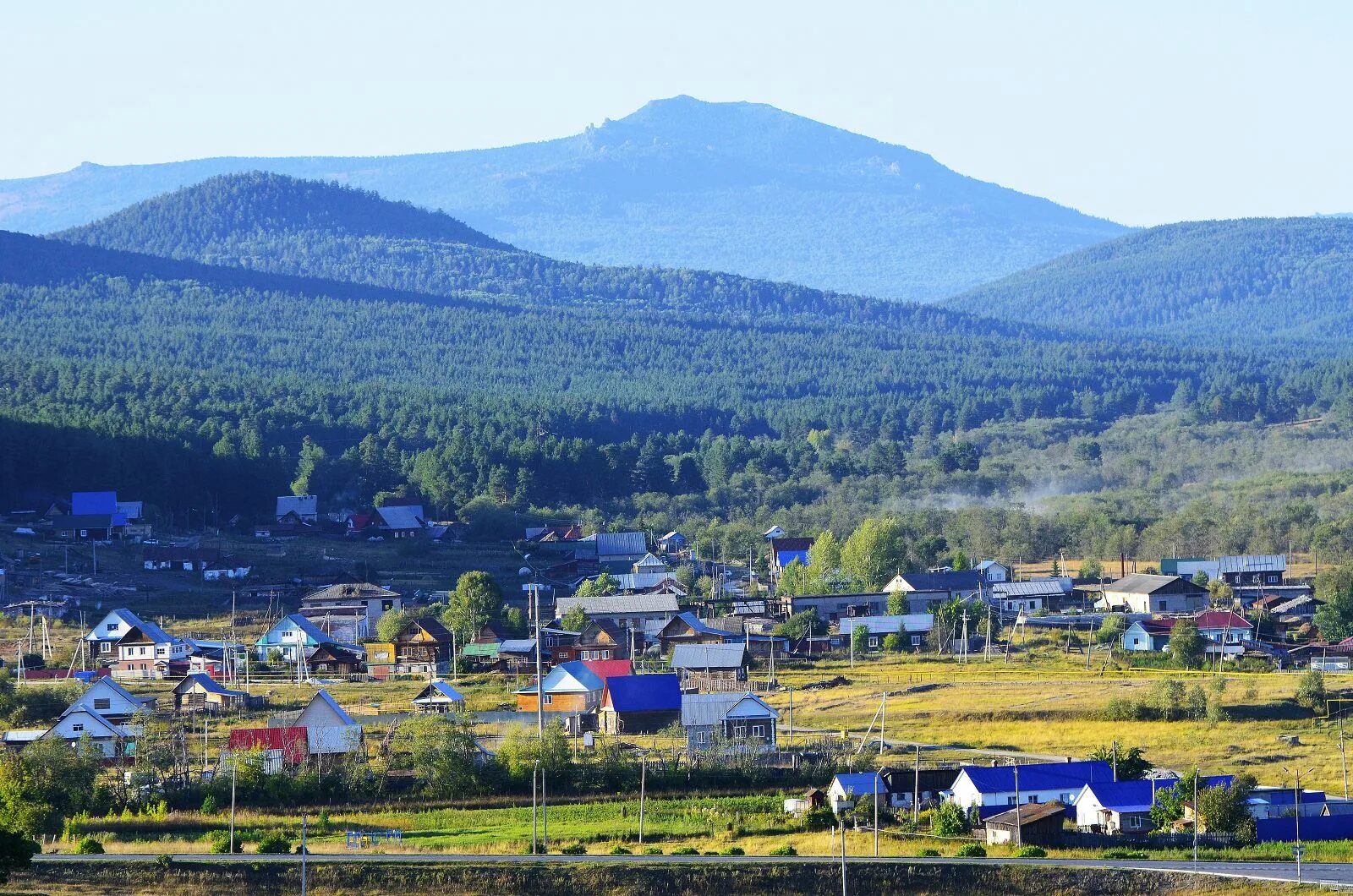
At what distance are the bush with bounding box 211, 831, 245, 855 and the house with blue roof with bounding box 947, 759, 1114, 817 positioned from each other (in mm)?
12125

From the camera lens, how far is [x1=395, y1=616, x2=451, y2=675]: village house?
6216 cm

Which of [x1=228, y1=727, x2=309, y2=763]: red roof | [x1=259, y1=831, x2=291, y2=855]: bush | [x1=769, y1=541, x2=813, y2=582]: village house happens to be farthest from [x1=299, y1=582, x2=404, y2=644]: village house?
[x1=259, y1=831, x2=291, y2=855]: bush

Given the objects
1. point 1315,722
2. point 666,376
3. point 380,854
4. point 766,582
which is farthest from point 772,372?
point 380,854

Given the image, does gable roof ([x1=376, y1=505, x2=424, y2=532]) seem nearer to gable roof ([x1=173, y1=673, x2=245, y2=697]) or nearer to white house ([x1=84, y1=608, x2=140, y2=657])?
white house ([x1=84, y1=608, x2=140, y2=657])

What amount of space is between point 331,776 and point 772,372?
132624 mm

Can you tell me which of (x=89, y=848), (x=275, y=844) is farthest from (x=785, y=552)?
(x=89, y=848)

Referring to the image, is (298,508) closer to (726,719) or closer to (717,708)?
(717,708)

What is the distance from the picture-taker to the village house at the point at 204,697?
52109 mm

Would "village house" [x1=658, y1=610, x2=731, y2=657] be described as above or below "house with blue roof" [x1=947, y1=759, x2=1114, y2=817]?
below

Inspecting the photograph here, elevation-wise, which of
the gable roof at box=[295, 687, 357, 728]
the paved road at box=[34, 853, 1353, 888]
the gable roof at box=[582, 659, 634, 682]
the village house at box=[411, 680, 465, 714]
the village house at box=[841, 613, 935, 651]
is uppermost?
the gable roof at box=[295, 687, 357, 728]

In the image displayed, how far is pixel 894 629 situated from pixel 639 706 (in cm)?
1834

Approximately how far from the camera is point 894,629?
6750 cm

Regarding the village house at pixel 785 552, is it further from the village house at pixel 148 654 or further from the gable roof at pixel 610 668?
the village house at pixel 148 654

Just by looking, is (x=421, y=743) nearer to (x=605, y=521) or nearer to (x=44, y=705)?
(x=44, y=705)
